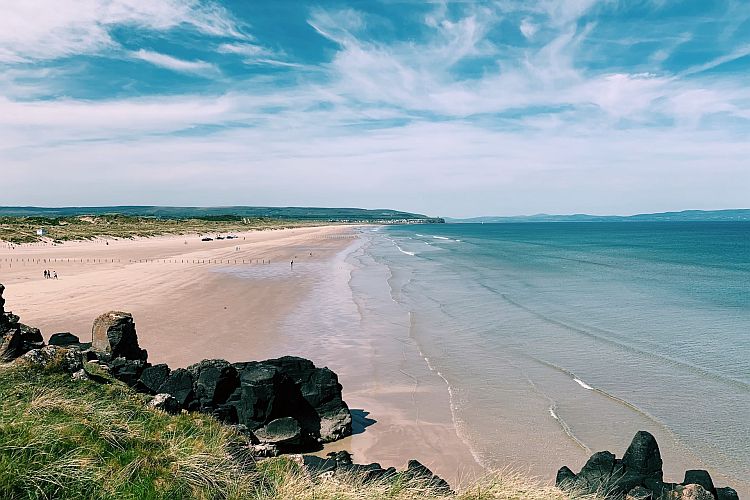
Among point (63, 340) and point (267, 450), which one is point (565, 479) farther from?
point (63, 340)

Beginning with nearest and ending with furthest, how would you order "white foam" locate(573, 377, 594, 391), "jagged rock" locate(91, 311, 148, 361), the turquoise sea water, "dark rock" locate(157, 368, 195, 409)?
"dark rock" locate(157, 368, 195, 409) → the turquoise sea water → "jagged rock" locate(91, 311, 148, 361) → "white foam" locate(573, 377, 594, 391)

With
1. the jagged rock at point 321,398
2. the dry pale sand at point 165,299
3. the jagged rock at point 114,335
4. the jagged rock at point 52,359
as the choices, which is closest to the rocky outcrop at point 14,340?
the jagged rock at point 52,359

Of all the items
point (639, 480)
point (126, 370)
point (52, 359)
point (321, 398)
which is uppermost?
point (52, 359)

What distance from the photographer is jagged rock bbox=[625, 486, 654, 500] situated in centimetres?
715

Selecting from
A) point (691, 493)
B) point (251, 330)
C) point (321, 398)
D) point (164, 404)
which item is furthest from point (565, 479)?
point (251, 330)

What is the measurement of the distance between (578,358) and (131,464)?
15032 mm

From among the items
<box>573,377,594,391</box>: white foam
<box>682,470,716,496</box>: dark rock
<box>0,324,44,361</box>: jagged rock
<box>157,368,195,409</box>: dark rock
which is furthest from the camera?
<box>573,377,594,391</box>: white foam

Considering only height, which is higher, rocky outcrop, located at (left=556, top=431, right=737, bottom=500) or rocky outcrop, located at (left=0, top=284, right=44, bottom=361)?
rocky outcrop, located at (left=0, top=284, right=44, bottom=361)

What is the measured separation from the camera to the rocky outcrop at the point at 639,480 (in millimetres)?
7164

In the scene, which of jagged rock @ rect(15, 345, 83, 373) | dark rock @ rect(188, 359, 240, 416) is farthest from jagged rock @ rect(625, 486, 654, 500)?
jagged rock @ rect(15, 345, 83, 373)

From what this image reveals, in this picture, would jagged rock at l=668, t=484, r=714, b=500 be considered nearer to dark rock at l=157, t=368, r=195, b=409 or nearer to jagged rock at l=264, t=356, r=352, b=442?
jagged rock at l=264, t=356, r=352, b=442

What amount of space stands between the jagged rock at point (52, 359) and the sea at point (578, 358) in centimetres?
720

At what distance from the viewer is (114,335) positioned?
39.7 ft

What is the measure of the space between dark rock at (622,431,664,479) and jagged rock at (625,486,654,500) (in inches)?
30.3
